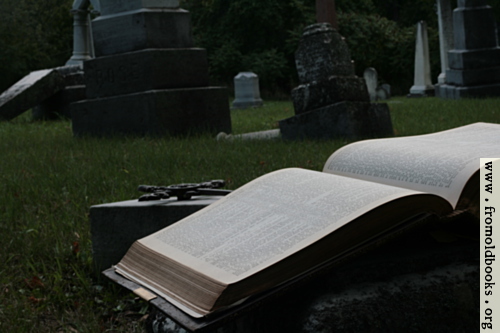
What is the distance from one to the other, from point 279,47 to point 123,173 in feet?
73.0

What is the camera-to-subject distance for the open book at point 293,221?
137cm

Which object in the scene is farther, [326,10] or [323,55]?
[326,10]

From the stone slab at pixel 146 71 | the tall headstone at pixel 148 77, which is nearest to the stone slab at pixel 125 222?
the tall headstone at pixel 148 77

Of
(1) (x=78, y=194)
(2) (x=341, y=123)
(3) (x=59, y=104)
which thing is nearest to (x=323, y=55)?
(2) (x=341, y=123)

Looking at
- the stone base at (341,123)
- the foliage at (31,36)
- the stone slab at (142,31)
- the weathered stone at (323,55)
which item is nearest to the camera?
the stone base at (341,123)

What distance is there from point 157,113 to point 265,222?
212 inches

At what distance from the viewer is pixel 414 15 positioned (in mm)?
31469

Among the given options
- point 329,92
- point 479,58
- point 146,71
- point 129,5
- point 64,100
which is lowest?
point 329,92

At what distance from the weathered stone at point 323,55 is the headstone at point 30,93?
19.5 ft

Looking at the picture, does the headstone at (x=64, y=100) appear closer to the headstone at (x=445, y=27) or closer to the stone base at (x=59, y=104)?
the stone base at (x=59, y=104)

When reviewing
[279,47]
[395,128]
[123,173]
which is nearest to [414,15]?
[279,47]

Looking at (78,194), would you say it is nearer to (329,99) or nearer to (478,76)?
(329,99)

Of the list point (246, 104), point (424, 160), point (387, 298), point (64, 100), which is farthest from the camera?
point (246, 104)

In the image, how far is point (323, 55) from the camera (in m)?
6.59
